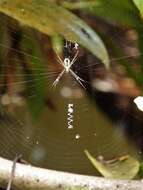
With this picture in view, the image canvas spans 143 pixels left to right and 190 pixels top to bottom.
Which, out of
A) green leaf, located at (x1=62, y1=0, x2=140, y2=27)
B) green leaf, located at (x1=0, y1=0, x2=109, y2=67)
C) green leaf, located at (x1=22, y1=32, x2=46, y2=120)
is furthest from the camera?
green leaf, located at (x1=22, y1=32, x2=46, y2=120)

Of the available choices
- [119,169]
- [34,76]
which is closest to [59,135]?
[34,76]

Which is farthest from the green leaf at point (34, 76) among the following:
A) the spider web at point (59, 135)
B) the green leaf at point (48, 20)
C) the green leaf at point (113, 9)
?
the green leaf at point (48, 20)

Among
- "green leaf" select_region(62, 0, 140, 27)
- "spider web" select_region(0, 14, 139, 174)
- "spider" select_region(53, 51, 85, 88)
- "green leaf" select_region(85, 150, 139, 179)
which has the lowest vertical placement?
"green leaf" select_region(85, 150, 139, 179)

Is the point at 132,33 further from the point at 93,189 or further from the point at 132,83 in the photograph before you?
the point at 93,189

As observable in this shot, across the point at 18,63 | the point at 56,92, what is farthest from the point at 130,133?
the point at 18,63

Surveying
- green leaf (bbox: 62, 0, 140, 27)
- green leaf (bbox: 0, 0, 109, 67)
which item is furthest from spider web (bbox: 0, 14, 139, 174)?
green leaf (bbox: 0, 0, 109, 67)

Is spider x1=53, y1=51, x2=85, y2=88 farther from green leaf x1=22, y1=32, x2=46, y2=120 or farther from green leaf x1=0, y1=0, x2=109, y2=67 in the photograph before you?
green leaf x1=0, y1=0, x2=109, y2=67
